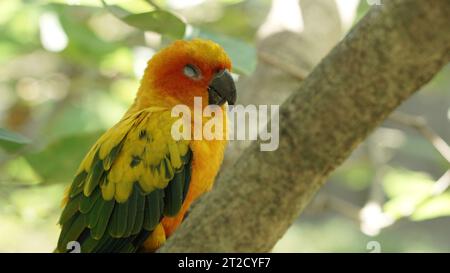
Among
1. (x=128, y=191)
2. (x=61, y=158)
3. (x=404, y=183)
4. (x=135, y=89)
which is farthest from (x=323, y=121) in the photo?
(x=135, y=89)

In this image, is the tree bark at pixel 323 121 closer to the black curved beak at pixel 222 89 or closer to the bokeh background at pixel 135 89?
the bokeh background at pixel 135 89

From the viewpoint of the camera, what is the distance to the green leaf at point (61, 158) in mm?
3561

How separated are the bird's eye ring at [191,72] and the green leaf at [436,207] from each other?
135cm

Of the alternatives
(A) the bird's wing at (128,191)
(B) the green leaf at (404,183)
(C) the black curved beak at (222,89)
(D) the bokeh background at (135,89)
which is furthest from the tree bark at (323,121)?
(B) the green leaf at (404,183)

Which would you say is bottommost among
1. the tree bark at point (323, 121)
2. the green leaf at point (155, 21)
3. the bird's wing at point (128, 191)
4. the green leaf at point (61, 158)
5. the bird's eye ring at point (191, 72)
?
the tree bark at point (323, 121)

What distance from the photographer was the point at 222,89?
3.66 metres

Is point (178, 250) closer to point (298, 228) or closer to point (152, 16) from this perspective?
point (152, 16)

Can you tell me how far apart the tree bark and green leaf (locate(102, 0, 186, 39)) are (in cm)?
109

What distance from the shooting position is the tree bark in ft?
6.65

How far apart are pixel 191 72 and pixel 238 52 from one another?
1.07ft

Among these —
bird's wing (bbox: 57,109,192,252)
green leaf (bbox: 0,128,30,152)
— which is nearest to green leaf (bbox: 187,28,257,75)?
bird's wing (bbox: 57,109,192,252)

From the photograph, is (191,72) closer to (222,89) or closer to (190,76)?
(190,76)

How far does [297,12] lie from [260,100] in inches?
26.1

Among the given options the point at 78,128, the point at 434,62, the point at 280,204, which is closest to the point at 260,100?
the point at 78,128
